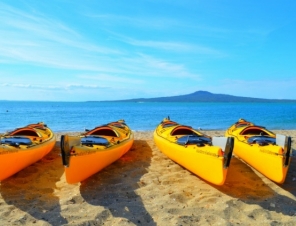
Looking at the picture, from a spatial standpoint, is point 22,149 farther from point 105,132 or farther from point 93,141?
point 105,132

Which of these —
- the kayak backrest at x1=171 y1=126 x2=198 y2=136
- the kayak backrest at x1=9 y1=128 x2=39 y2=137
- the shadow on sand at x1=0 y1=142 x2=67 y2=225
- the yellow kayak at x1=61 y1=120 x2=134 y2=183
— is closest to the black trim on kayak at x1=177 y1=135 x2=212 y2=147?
the kayak backrest at x1=171 y1=126 x2=198 y2=136

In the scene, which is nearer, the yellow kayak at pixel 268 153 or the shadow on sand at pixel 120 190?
the shadow on sand at pixel 120 190

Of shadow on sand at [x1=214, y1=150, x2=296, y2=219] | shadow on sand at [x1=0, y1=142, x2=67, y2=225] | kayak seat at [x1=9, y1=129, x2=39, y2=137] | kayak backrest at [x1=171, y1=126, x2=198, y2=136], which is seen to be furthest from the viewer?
kayak backrest at [x1=171, y1=126, x2=198, y2=136]

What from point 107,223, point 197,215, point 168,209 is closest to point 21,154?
point 107,223

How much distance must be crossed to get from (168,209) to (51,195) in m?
2.52

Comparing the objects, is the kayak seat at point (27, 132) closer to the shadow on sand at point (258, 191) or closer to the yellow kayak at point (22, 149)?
the yellow kayak at point (22, 149)

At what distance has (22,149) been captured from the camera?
6.64 metres

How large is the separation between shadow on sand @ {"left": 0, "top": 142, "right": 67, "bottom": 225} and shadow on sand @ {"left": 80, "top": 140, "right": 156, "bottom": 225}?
0.71 meters

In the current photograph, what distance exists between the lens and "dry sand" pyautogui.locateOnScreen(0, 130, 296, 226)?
189 inches

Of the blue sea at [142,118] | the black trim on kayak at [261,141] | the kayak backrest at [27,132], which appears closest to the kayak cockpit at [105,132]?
the kayak backrest at [27,132]

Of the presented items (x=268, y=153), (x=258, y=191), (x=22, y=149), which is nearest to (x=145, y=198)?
(x=258, y=191)

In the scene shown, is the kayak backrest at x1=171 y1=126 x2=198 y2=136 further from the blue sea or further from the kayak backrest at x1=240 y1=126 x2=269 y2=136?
the blue sea

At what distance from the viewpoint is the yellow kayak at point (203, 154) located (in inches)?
224

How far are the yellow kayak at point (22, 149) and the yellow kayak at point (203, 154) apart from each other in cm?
374
